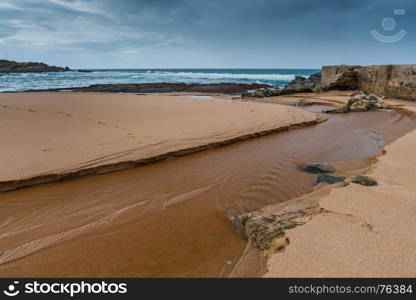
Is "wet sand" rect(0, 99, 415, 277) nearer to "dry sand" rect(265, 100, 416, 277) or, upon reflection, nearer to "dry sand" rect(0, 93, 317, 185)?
"dry sand" rect(0, 93, 317, 185)

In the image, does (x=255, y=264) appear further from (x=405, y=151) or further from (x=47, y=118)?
(x=47, y=118)

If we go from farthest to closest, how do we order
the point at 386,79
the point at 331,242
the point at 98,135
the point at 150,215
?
the point at 386,79 → the point at 98,135 → the point at 150,215 → the point at 331,242

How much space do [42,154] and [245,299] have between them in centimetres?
342

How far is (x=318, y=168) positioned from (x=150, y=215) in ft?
8.32

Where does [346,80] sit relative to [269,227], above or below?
above

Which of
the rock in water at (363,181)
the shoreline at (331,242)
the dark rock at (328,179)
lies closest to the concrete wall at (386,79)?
the dark rock at (328,179)

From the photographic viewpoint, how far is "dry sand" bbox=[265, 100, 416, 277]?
4.65 ft

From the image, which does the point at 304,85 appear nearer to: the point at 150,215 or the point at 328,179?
the point at 328,179

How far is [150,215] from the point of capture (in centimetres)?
245

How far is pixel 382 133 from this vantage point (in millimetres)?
6020

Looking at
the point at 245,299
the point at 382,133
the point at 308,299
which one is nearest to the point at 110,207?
the point at 245,299

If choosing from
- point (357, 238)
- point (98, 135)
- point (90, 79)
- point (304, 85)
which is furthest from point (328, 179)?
point (90, 79)

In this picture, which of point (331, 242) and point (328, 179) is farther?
point (328, 179)

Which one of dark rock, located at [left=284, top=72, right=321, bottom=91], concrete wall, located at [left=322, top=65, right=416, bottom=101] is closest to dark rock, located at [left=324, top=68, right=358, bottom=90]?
concrete wall, located at [left=322, top=65, right=416, bottom=101]
